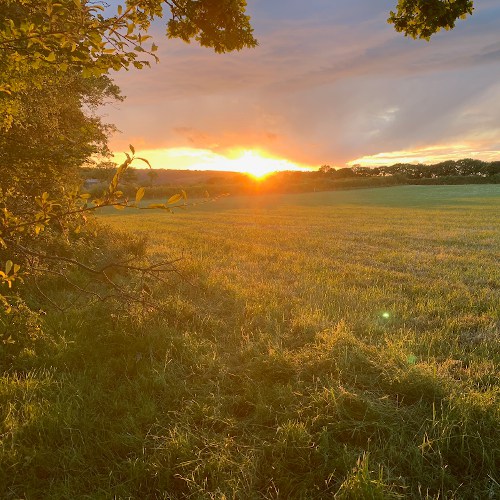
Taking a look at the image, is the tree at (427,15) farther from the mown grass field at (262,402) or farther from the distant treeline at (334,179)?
the distant treeline at (334,179)

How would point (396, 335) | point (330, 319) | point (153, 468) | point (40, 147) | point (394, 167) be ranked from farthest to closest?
point (394, 167), point (330, 319), point (396, 335), point (40, 147), point (153, 468)

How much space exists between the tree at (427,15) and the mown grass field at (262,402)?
3.79 m

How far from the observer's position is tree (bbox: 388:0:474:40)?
14.5 ft

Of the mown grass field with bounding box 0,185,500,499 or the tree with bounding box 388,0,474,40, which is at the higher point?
the tree with bounding box 388,0,474,40

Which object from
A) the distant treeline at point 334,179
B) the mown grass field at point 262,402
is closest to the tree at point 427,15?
the mown grass field at point 262,402

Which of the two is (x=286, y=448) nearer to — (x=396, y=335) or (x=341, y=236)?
(x=396, y=335)

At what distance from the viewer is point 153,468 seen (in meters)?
2.98

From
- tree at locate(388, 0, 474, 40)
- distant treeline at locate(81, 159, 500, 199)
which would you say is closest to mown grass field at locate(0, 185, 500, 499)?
tree at locate(388, 0, 474, 40)

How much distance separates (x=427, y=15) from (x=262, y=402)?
4.74 metres

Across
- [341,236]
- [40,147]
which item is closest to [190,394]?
[40,147]

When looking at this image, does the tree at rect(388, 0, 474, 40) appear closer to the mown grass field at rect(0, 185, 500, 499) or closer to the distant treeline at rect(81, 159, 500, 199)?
the mown grass field at rect(0, 185, 500, 499)

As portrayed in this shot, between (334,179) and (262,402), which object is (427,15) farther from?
(334,179)

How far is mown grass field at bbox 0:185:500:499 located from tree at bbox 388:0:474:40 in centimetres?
379

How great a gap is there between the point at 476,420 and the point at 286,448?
5.40 ft
